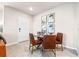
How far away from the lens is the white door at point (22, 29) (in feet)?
20.4

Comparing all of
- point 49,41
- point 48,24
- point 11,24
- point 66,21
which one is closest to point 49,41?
point 49,41

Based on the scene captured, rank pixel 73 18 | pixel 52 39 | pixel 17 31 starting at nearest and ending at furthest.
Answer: pixel 52 39 → pixel 73 18 → pixel 17 31

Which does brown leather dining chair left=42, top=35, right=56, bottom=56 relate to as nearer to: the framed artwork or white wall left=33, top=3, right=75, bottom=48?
white wall left=33, top=3, right=75, bottom=48

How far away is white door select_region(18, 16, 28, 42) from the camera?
20.4 feet

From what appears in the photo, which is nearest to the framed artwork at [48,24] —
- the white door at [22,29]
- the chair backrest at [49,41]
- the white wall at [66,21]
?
the white wall at [66,21]

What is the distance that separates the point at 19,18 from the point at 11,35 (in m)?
1.23

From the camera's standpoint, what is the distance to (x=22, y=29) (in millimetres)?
6371

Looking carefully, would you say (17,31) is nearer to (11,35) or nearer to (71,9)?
(11,35)

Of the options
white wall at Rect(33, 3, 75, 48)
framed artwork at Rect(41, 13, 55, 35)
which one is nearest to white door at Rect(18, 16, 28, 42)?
framed artwork at Rect(41, 13, 55, 35)

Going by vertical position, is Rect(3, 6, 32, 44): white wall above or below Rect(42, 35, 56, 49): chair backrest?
above

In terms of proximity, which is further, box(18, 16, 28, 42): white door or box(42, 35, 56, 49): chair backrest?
box(18, 16, 28, 42): white door

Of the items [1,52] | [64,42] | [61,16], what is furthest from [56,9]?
[1,52]

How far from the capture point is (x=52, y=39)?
11.3 ft

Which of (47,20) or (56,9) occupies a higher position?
(56,9)
